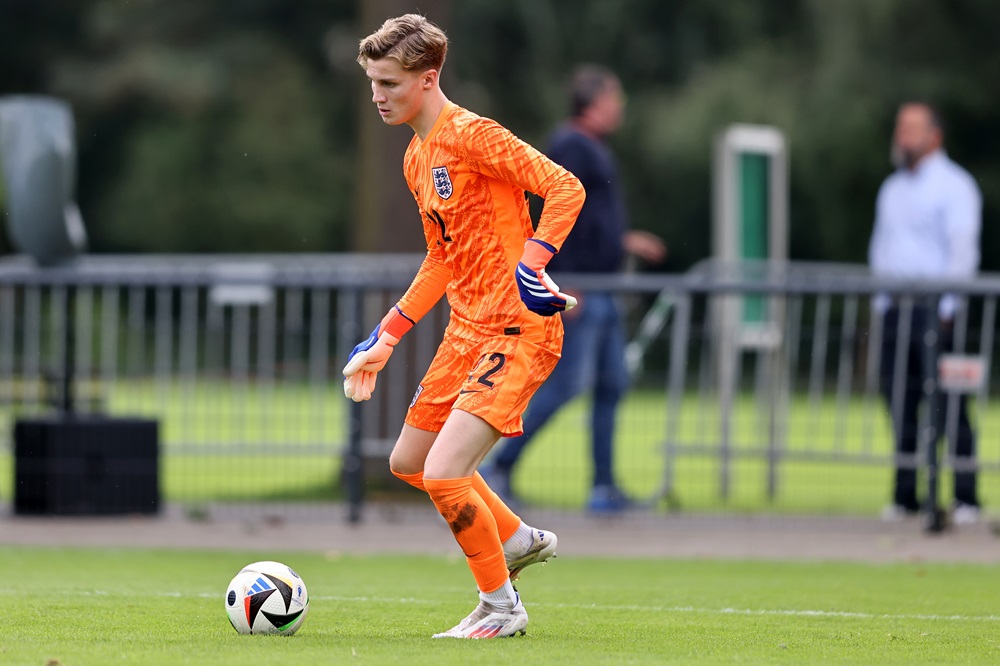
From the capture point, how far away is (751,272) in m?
13.2

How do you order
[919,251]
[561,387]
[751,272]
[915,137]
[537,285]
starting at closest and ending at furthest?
[537,285]
[561,387]
[919,251]
[915,137]
[751,272]

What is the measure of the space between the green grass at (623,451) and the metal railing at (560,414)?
1 cm

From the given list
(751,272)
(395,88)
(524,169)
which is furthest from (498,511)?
(751,272)

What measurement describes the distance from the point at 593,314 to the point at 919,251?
2290 mm

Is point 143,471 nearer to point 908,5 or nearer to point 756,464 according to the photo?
point 756,464

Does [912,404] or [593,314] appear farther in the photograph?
[593,314]

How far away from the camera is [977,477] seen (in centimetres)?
1024

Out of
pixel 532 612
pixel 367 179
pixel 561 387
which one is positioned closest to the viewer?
pixel 532 612

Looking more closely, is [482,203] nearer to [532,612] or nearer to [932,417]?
[532,612]

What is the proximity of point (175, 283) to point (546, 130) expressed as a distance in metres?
28.2

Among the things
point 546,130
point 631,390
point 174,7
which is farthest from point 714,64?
point 631,390

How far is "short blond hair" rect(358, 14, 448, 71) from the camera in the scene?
18.4 ft

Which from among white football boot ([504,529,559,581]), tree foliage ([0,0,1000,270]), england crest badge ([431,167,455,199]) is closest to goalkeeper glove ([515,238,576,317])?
england crest badge ([431,167,455,199])

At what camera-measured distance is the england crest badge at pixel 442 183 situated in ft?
18.6
